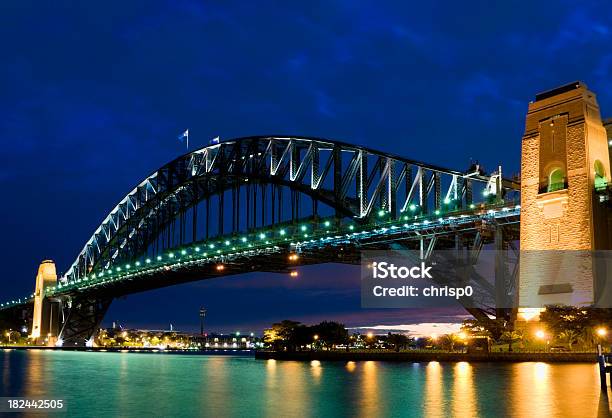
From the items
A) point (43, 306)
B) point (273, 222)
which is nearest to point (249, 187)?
point (273, 222)

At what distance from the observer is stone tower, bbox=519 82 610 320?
4516 centimetres

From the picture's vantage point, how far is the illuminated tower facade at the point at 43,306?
123750 mm

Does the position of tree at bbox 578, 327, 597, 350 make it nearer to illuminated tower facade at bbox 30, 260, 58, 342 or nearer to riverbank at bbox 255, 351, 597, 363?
riverbank at bbox 255, 351, 597, 363

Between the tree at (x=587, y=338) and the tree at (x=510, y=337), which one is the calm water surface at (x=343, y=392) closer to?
the tree at (x=510, y=337)

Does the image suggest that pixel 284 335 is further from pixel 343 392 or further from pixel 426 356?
pixel 343 392

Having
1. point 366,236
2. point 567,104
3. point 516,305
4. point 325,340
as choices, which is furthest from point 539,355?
point 325,340

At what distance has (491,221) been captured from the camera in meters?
53.1

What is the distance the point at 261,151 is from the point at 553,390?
54559mm

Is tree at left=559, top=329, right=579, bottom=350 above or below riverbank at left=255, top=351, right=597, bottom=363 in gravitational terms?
above

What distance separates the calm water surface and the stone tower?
4769 mm

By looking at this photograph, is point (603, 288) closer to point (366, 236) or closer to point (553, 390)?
point (553, 390)

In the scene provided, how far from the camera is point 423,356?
199 ft

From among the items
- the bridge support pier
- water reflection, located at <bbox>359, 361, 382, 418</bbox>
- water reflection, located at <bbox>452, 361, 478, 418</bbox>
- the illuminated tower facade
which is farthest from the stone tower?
the illuminated tower facade

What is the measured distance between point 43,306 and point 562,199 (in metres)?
96.3
